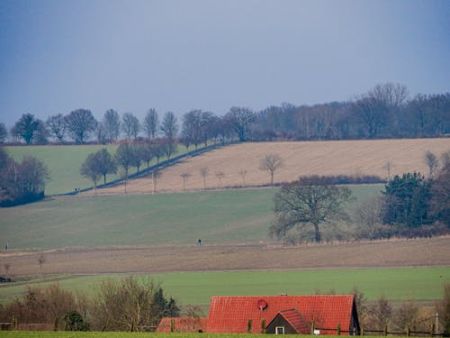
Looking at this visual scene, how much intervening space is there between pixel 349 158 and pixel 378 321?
60815mm

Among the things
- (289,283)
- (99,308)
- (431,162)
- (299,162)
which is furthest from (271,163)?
(99,308)

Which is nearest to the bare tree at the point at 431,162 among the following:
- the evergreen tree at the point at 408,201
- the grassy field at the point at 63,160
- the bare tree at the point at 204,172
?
the evergreen tree at the point at 408,201

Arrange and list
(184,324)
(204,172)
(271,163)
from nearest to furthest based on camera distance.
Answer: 1. (184,324)
2. (271,163)
3. (204,172)

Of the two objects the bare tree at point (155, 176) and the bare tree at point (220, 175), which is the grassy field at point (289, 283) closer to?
the bare tree at point (220, 175)

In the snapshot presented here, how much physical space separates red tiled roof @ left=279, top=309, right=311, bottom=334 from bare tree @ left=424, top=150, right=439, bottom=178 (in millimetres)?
50860

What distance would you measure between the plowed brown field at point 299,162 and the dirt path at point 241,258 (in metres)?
26.6

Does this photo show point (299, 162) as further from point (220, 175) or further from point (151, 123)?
point (151, 123)

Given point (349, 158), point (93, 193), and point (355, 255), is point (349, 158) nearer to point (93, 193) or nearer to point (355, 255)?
point (93, 193)

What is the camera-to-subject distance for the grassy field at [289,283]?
45.2 metres

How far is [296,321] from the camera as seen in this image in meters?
34.4

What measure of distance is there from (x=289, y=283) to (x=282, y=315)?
15.6m

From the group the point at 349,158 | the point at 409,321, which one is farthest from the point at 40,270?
the point at 349,158

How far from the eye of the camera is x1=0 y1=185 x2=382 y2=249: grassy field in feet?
241

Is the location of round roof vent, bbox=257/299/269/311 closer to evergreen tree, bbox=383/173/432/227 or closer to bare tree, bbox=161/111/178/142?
evergreen tree, bbox=383/173/432/227
